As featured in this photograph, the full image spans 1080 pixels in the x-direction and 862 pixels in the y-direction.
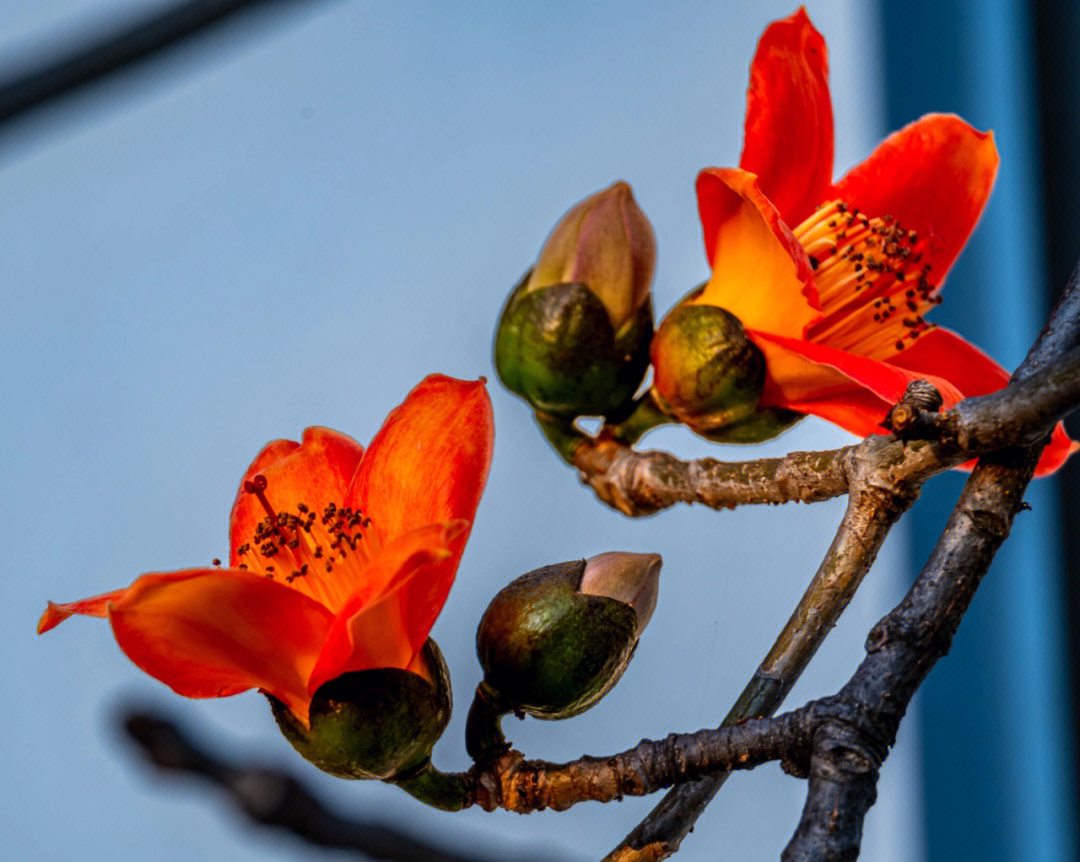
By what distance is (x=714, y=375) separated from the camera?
406 millimetres

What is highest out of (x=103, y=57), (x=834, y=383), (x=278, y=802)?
(x=103, y=57)

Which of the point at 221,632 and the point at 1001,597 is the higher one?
the point at 1001,597

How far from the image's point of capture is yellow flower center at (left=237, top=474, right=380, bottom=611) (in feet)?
1.17

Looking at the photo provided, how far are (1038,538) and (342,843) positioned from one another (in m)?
0.79

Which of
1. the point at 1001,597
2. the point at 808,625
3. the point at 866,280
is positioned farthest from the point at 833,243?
the point at 1001,597

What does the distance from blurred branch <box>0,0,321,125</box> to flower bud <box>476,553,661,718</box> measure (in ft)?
1.56

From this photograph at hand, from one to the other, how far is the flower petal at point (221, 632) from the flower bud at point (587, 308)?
15cm

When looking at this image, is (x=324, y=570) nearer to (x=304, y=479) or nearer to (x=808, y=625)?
(x=304, y=479)

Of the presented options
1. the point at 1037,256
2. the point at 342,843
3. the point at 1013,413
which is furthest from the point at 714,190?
the point at 1037,256

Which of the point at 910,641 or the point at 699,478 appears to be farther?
the point at 699,478

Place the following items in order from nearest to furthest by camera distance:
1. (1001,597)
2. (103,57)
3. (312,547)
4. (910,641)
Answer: (910,641), (312,547), (103,57), (1001,597)

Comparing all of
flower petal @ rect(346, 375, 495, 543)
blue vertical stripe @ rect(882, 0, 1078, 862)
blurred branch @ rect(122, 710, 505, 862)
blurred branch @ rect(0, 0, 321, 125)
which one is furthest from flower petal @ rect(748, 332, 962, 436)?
blue vertical stripe @ rect(882, 0, 1078, 862)

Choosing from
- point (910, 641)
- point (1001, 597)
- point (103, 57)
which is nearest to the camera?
point (910, 641)

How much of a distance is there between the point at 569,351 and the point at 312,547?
0.12m
